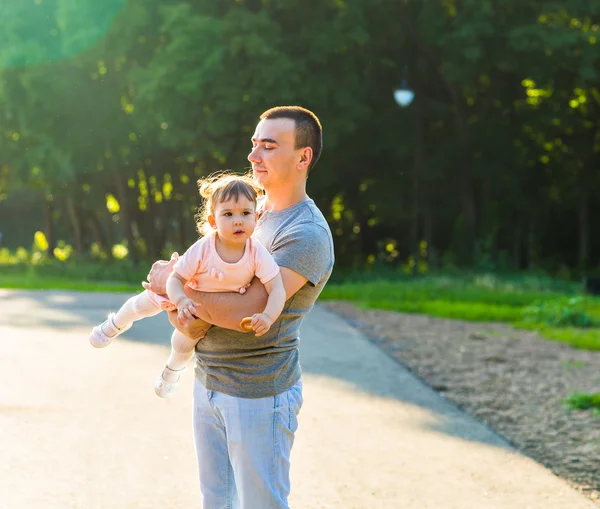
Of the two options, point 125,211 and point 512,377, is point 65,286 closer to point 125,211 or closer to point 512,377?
point 125,211

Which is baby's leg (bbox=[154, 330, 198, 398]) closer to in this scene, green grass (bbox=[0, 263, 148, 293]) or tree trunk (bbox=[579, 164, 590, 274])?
green grass (bbox=[0, 263, 148, 293])

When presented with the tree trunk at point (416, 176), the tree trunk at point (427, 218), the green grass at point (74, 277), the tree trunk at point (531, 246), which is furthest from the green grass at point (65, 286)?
the tree trunk at point (531, 246)

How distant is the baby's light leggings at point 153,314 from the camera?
381 cm

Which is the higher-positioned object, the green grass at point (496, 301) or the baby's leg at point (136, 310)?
the baby's leg at point (136, 310)

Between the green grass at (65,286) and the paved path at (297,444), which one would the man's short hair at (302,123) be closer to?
the paved path at (297,444)

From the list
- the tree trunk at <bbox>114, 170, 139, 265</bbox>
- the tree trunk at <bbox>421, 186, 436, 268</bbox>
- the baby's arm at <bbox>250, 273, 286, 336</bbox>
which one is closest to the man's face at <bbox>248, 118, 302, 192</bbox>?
the baby's arm at <bbox>250, 273, 286, 336</bbox>

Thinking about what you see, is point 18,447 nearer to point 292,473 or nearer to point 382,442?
point 292,473

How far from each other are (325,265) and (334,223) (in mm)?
31976

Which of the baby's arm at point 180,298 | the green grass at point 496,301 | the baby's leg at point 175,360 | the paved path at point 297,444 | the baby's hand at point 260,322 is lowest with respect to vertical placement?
the green grass at point 496,301

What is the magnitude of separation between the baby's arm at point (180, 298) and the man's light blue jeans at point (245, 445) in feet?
1.07

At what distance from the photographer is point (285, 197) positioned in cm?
373

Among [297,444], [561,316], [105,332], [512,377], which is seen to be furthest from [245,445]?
[561,316]

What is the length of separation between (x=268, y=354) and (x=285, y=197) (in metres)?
0.55

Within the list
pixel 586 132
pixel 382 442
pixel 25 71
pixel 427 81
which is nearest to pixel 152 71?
pixel 25 71
